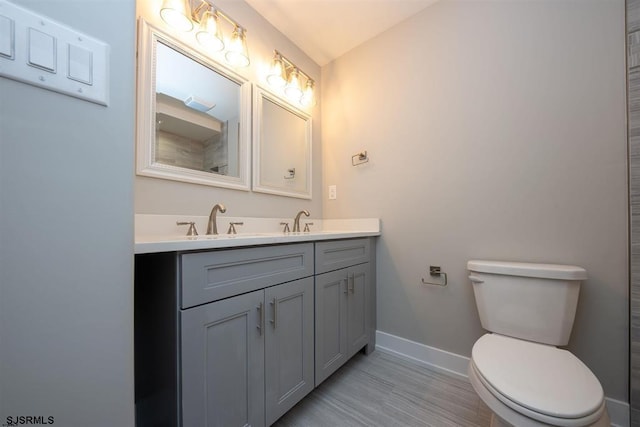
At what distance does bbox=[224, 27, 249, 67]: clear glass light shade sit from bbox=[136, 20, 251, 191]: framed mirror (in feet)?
0.26

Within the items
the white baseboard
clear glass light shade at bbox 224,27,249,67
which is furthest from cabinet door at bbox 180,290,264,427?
clear glass light shade at bbox 224,27,249,67

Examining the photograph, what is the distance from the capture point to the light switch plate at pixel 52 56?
0.44m

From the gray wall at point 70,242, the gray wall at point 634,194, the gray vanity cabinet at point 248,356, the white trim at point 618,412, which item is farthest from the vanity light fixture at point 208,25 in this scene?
the white trim at point 618,412

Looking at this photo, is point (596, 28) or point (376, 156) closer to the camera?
point (596, 28)

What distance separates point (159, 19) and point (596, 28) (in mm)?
2063

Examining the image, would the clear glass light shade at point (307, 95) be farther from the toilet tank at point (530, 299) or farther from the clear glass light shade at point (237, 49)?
the toilet tank at point (530, 299)

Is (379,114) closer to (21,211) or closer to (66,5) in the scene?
(66,5)

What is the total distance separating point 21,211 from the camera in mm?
458

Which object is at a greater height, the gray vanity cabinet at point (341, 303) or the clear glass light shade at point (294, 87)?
the clear glass light shade at point (294, 87)

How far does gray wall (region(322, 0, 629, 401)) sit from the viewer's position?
42.0 inches

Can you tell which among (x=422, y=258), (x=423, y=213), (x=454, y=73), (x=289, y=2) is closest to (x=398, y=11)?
(x=454, y=73)

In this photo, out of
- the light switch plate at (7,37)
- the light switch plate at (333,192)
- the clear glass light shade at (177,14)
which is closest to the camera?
the light switch plate at (7,37)

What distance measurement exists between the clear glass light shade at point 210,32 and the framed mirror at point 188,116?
8cm

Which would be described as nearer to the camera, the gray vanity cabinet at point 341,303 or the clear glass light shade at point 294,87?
the gray vanity cabinet at point 341,303
